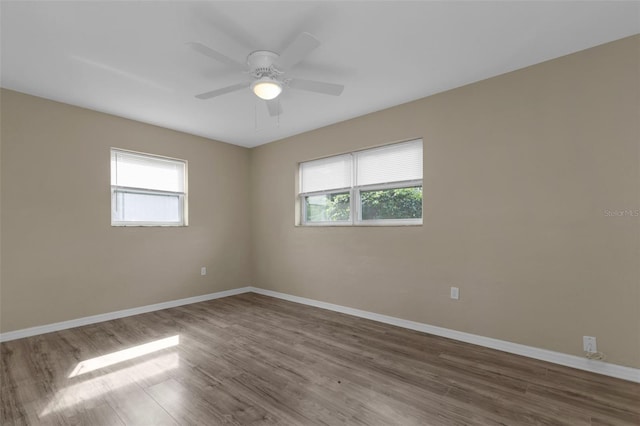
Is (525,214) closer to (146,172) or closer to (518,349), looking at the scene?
(518,349)

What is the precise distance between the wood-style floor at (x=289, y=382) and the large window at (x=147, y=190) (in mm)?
1501

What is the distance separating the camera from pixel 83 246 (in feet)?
11.5

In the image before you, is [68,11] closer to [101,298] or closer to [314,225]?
[101,298]

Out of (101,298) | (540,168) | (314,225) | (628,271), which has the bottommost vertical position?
(101,298)

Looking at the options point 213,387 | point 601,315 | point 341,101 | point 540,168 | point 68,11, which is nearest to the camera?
point 68,11

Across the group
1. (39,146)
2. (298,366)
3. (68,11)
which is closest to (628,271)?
(298,366)

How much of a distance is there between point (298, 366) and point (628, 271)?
266cm

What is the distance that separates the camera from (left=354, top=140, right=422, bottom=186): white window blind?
137 inches

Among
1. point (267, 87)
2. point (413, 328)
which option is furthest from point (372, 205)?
point (267, 87)

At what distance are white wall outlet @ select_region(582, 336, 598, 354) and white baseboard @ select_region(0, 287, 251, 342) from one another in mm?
4477

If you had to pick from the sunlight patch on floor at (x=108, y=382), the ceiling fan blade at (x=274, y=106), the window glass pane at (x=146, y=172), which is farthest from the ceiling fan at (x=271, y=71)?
the sunlight patch on floor at (x=108, y=382)

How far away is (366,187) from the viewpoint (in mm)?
3898

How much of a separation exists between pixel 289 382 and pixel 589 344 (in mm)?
2393

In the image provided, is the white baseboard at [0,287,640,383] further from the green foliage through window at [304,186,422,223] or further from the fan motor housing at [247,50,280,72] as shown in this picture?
the fan motor housing at [247,50,280,72]
